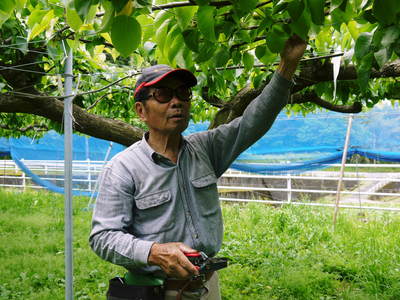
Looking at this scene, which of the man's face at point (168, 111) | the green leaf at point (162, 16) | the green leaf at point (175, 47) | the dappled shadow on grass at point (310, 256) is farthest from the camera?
the dappled shadow on grass at point (310, 256)

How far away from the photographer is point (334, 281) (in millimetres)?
3961

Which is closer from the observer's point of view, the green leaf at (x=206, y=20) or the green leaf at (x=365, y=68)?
the green leaf at (x=206, y=20)

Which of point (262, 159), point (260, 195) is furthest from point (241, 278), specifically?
point (260, 195)

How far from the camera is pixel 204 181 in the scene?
5.18 feet

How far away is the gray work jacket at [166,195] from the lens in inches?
56.0

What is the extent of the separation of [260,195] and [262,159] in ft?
5.16

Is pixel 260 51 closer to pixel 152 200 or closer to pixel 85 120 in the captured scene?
pixel 152 200

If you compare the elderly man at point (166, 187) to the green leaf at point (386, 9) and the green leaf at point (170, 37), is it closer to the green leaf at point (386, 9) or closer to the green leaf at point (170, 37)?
the green leaf at point (170, 37)

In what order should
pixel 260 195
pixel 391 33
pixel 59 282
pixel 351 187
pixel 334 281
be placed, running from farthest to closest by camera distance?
pixel 260 195 < pixel 351 187 < pixel 59 282 < pixel 334 281 < pixel 391 33

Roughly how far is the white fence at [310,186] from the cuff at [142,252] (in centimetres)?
555

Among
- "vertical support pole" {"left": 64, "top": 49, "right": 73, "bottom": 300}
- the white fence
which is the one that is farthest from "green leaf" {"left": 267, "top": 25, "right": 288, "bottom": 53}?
the white fence

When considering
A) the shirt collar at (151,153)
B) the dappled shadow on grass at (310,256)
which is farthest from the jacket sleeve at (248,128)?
the dappled shadow on grass at (310,256)

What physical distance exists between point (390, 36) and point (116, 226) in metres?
0.98

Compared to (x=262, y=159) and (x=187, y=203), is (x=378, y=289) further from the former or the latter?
(x=262, y=159)
